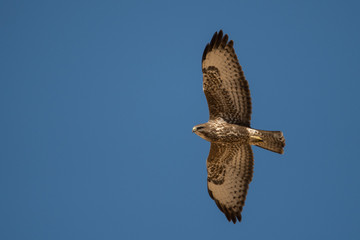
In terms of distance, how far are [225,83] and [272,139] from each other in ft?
4.09

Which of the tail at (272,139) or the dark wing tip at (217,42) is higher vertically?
the dark wing tip at (217,42)

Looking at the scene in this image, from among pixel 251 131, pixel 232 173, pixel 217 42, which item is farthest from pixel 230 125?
pixel 217 42

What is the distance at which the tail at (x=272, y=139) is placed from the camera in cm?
746

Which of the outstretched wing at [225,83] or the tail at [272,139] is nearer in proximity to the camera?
the outstretched wing at [225,83]

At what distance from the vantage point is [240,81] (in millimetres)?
7352

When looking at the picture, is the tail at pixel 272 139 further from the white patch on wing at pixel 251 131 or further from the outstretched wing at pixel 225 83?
the outstretched wing at pixel 225 83

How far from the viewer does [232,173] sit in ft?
26.2

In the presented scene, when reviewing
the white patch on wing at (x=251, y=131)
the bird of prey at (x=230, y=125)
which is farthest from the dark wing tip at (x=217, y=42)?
the white patch on wing at (x=251, y=131)

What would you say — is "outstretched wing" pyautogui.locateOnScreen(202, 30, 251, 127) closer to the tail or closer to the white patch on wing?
the white patch on wing

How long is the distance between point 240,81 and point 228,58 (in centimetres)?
43

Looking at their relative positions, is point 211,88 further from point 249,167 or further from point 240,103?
point 249,167

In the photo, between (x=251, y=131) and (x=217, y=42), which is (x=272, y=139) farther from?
(x=217, y=42)

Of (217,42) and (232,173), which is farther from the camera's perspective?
(232,173)

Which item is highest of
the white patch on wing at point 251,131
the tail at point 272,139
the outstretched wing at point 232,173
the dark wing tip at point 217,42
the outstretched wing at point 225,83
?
the dark wing tip at point 217,42
